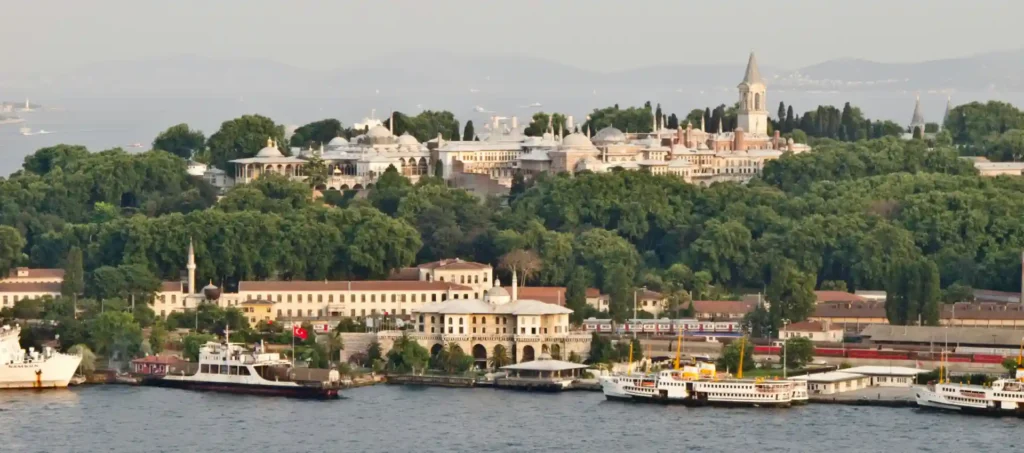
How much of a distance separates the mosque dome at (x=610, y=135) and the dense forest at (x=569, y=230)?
18.0 feet

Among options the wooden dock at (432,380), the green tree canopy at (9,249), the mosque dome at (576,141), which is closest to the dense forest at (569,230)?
the green tree canopy at (9,249)

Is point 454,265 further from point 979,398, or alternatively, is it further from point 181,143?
point 181,143

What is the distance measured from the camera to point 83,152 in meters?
87.9

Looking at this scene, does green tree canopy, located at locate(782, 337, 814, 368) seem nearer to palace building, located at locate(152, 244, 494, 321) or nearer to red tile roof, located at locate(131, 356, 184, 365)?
palace building, located at locate(152, 244, 494, 321)

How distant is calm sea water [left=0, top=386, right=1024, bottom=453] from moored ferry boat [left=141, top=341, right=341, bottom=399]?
58 centimetres

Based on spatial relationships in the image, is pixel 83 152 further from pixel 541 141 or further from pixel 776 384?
pixel 776 384

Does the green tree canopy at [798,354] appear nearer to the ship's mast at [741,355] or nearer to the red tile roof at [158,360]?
the ship's mast at [741,355]

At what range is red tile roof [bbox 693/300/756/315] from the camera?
67.9 metres

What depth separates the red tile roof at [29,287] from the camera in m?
69.0

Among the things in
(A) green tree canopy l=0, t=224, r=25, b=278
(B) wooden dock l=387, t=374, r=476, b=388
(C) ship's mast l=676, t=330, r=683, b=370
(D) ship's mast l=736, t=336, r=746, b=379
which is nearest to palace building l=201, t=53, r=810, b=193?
(A) green tree canopy l=0, t=224, r=25, b=278

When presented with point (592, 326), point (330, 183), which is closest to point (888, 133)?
point (330, 183)

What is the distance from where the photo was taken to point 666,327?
66.0 metres

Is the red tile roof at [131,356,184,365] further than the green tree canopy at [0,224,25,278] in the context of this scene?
No

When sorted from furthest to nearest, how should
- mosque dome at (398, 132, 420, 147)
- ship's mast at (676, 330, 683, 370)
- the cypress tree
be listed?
the cypress tree, mosque dome at (398, 132, 420, 147), ship's mast at (676, 330, 683, 370)
